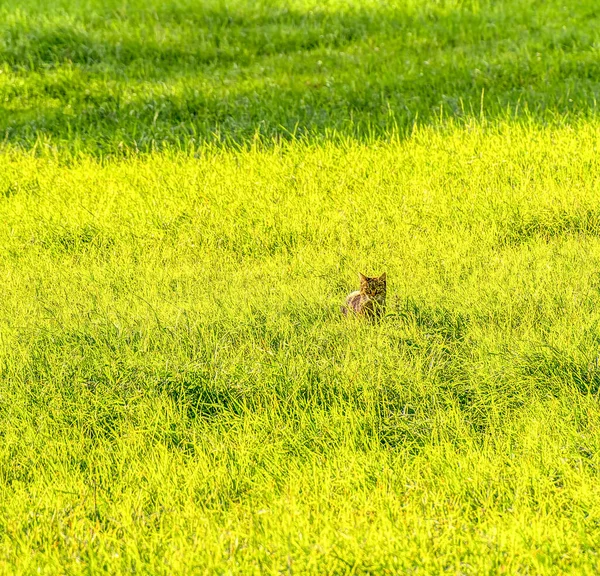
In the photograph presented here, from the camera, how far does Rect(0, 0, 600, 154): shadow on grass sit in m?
10.0

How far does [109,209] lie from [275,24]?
7529 mm

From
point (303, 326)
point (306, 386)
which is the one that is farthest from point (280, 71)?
point (306, 386)

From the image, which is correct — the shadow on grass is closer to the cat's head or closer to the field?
the field

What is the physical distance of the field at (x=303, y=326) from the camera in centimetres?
345

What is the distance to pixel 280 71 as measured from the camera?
12125 mm

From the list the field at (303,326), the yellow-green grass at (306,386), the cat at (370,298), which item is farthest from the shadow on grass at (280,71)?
the cat at (370,298)

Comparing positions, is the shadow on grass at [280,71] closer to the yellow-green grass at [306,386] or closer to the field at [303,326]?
the field at [303,326]

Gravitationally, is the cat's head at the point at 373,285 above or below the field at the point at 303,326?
above

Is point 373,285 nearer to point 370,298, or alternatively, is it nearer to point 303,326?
point 370,298

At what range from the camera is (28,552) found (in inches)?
133

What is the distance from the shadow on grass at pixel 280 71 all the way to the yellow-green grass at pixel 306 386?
2.51 metres

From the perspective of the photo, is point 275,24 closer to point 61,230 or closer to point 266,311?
point 61,230

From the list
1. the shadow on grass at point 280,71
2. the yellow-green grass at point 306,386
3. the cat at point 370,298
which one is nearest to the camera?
the yellow-green grass at point 306,386

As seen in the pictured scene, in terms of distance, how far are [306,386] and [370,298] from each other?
79cm
